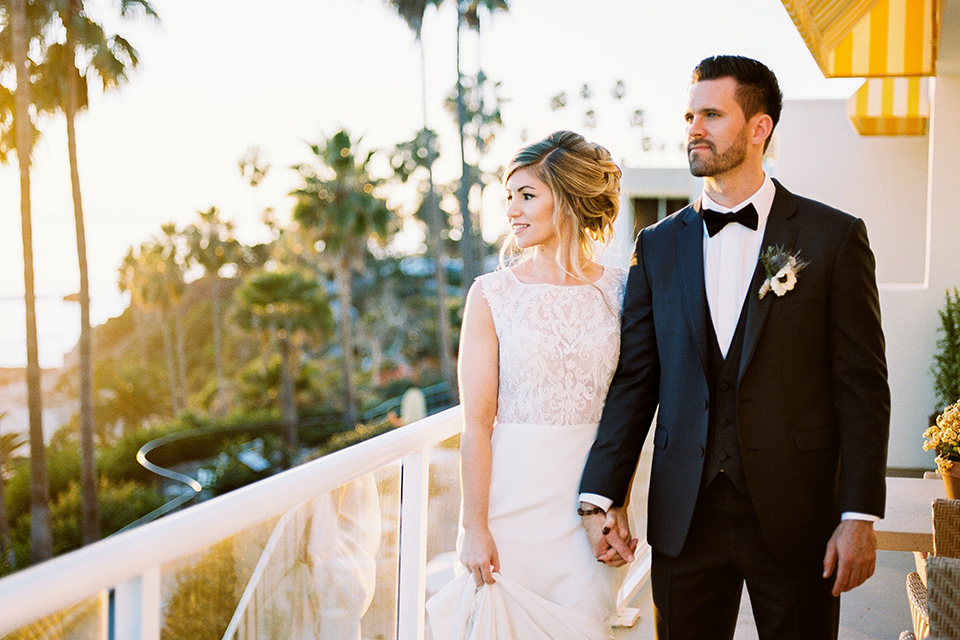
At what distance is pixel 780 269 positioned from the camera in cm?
204

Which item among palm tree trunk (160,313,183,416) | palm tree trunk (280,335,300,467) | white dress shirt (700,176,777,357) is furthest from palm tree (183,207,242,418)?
white dress shirt (700,176,777,357)

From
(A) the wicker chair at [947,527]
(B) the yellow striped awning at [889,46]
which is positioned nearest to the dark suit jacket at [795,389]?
(A) the wicker chair at [947,527]

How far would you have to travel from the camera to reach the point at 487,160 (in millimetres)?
53000

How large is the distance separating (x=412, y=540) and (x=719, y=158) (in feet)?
4.85

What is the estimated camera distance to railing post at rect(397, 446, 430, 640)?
8.85ft

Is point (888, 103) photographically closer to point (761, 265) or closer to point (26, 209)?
point (761, 265)

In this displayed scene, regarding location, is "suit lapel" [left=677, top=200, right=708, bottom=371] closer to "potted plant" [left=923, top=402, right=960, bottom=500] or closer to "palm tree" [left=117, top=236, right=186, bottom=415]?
"potted plant" [left=923, top=402, right=960, bottom=500]

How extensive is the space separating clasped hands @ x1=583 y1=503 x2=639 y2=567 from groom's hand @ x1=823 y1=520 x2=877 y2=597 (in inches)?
19.5

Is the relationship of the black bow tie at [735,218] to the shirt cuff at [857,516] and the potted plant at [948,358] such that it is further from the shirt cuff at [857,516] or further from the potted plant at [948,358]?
the potted plant at [948,358]

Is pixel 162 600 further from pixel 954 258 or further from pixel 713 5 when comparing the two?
pixel 713 5

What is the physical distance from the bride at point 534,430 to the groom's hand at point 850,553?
60cm

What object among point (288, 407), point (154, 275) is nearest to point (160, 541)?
point (288, 407)

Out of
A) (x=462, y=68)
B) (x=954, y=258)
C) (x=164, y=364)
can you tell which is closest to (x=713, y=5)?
(x=462, y=68)

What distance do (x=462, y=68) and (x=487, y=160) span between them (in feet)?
59.4
